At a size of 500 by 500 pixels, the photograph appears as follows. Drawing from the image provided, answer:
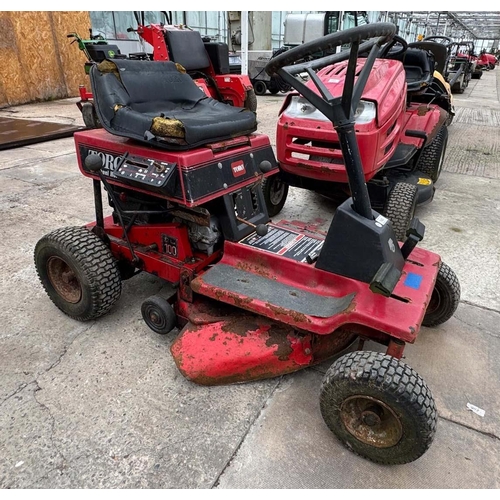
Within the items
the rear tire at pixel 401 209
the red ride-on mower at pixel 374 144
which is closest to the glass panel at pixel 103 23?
the red ride-on mower at pixel 374 144

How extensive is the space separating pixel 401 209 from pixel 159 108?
6.20 ft

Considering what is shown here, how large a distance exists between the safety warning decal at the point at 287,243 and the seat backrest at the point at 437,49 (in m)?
4.12

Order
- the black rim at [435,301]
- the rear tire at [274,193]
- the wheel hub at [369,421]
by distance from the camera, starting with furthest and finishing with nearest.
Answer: the rear tire at [274,193], the black rim at [435,301], the wheel hub at [369,421]

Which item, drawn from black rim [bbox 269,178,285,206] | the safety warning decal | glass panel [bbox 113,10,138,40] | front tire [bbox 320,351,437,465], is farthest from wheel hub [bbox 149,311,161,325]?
glass panel [bbox 113,10,138,40]

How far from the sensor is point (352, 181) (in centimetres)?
187

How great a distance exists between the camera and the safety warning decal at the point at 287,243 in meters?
2.32

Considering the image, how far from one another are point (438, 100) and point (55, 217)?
451cm

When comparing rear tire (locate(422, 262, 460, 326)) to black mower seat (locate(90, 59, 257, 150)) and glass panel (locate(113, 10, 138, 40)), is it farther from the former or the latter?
glass panel (locate(113, 10, 138, 40))

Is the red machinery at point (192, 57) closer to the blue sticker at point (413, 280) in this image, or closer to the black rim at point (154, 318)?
the black rim at point (154, 318)

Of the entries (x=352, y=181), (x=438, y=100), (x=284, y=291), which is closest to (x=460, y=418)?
(x=284, y=291)

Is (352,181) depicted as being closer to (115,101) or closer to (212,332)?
(212,332)

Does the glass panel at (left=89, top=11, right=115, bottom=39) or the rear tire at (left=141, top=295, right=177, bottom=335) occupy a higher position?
the glass panel at (left=89, top=11, right=115, bottom=39)

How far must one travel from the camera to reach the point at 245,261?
2.32 metres

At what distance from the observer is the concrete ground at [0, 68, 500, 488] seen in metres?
1.70
